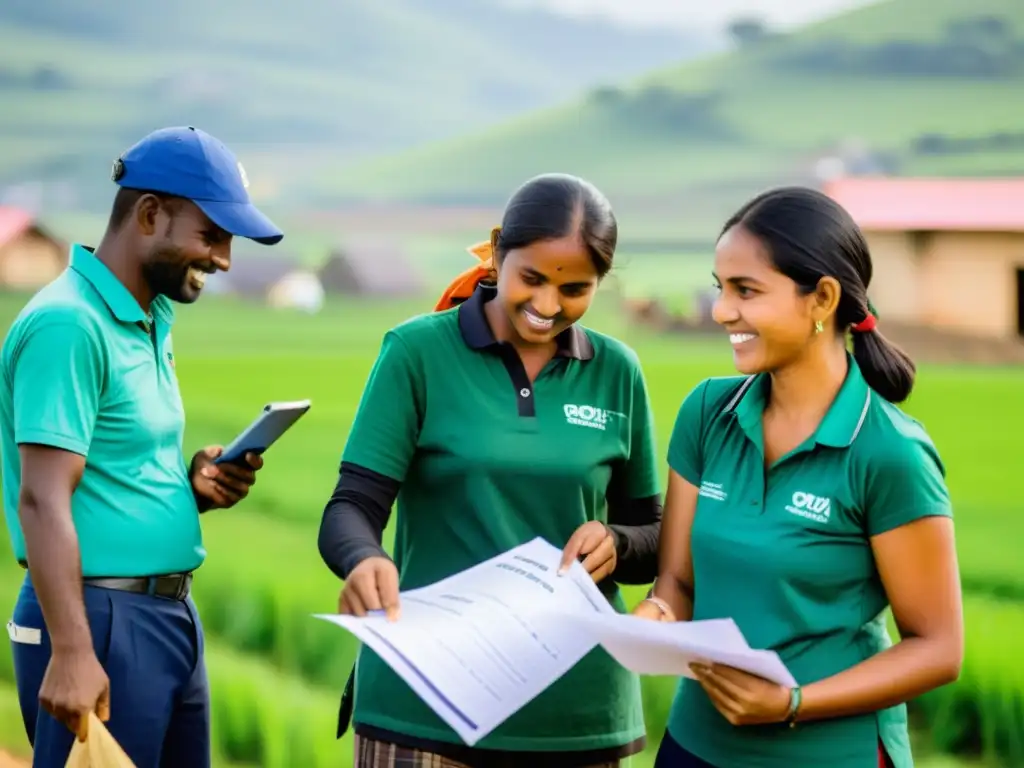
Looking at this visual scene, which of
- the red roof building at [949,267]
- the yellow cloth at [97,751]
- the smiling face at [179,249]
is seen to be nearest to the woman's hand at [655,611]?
the yellow cloth at [97,751]

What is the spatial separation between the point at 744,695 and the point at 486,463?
0.60 meters

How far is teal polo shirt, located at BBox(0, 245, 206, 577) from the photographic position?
2775 millimetres

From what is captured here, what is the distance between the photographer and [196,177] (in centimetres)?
299

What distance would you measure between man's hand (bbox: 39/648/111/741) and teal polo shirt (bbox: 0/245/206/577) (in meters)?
0.19

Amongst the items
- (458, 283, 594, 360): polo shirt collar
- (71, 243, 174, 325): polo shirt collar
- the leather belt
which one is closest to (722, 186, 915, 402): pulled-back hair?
(458, 283, 594, 360): polo shirt collar

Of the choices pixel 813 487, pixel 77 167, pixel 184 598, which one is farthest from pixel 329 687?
pixel 77 167

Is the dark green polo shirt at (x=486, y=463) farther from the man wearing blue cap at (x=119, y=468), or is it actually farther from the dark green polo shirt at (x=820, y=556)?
the man wearing blue cap at (x=119, y=468)

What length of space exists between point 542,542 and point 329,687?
14.2ft

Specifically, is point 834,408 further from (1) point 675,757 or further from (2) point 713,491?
(1) point 675,757

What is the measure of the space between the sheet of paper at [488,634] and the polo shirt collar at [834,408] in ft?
1.21

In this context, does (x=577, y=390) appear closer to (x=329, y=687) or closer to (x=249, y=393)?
(x=329, y=687)

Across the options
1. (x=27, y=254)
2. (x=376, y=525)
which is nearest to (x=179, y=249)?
(x=376, y=525)

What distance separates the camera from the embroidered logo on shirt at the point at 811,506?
7.74ft

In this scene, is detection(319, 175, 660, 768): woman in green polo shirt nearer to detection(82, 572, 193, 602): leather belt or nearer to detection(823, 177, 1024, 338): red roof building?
detection(82, 572, 193, 602): leather belt
